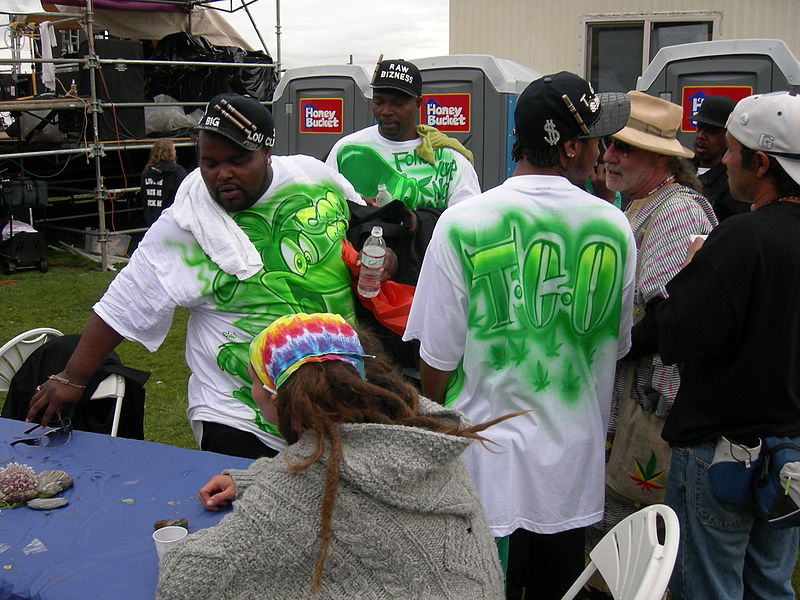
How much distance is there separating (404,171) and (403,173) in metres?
0.01

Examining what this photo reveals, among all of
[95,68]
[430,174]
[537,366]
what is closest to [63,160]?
[95,68]

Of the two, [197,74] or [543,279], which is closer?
[543,279]

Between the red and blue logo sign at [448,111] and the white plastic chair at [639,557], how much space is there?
6.61 metres

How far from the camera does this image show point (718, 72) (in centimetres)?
696

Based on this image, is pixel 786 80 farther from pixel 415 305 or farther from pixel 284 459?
pixel 284 459

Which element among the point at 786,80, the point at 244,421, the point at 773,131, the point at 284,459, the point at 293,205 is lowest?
the point at 244,421

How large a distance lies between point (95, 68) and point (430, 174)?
7567 mm

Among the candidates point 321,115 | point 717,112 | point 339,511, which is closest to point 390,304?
point 339,511

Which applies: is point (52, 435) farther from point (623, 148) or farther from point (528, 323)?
point (623, 148)

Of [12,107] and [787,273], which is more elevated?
[12,107]

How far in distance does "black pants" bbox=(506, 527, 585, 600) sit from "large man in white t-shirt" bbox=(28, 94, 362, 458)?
84 cm

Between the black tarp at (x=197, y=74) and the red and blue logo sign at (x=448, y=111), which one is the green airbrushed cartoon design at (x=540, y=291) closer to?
the red and blue logo sign at (x=448, y=111)

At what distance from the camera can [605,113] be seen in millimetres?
2568

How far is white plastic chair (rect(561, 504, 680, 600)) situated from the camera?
5.87 feet
